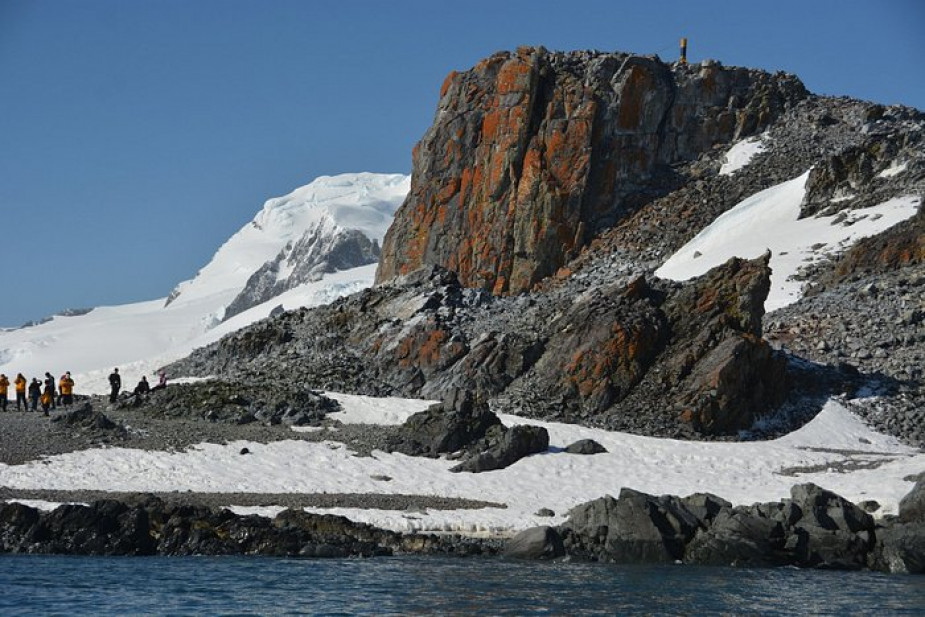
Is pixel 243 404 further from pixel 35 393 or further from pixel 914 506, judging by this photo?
pixel 914 506

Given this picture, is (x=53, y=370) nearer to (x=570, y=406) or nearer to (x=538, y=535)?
(x=570, y=406)

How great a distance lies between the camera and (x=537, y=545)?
32656 millimetres

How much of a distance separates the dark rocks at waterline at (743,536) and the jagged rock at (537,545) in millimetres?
28

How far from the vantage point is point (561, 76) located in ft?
302

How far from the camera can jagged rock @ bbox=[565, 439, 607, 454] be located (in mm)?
44750

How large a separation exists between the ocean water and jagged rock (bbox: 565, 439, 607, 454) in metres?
13.1

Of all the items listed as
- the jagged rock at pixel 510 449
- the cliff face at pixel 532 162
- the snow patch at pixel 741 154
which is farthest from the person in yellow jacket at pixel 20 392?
the snow patch at pixel 741 154

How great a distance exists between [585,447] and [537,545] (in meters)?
12.6

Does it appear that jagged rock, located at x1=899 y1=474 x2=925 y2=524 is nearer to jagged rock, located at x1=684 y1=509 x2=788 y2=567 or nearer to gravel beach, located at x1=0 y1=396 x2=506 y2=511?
jagged rock, located at x1=684 y1=509 x2=788 y2=567

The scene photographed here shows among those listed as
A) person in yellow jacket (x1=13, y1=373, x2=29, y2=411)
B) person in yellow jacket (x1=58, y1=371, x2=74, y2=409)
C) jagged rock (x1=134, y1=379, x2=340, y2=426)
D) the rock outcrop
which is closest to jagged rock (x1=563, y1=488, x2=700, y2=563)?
the rock outcrop

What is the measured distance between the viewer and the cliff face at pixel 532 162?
286ft

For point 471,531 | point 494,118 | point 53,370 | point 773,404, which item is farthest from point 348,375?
point 53,370

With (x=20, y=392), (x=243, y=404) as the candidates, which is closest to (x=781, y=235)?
(x=243, y=404)

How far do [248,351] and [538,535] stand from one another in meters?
36.1
